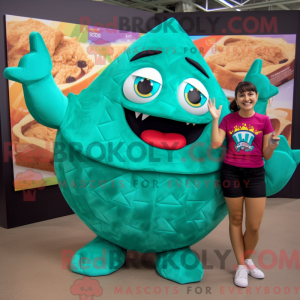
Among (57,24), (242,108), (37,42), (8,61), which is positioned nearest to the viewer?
(37,42)

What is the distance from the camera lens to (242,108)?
180 cm

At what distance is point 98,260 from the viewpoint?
1941mm

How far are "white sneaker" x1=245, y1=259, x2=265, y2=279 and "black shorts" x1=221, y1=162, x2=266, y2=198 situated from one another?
0.47 meters

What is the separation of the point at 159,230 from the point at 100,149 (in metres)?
0.51

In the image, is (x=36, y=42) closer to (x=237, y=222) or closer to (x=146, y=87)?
(x=146, y=87)

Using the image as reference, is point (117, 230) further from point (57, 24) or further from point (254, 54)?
point (254, 54)

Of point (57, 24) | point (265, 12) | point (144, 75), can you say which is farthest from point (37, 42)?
point (265, 12)

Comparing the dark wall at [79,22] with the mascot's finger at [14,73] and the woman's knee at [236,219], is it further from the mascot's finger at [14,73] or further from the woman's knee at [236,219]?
the woman's knee at [236,219]

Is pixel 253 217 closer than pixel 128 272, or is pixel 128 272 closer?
pixel 253 217

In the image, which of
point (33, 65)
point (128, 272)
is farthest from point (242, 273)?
point (33, 65)

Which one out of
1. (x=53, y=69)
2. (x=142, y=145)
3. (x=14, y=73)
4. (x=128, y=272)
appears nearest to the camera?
(x=14, y=73)

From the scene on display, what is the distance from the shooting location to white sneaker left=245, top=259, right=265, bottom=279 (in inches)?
76.0

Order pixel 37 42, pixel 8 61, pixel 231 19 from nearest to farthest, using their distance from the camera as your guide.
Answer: pixel 37 42, pixel 8 61, pixel 231 19

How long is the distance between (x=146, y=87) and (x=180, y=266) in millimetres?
1008
